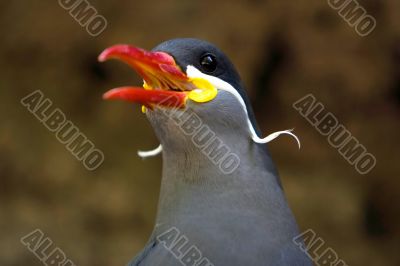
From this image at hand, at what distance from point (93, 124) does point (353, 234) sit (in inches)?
102

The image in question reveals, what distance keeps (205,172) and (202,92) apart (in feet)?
1.15

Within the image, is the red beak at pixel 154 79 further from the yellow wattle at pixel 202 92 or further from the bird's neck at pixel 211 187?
the bird's neck at pixel 211 187

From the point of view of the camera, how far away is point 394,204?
7145 mm

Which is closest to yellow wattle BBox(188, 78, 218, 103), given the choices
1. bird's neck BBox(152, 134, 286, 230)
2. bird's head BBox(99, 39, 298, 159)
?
bird's head BBox(99, 39, 298, 159)

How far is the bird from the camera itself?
3311 mm

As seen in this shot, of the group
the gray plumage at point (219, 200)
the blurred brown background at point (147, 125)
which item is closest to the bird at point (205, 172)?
the gray plumage at point (219, 200)

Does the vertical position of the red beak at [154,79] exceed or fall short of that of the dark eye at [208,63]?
it falls short

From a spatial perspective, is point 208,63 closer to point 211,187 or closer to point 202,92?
point 202,92

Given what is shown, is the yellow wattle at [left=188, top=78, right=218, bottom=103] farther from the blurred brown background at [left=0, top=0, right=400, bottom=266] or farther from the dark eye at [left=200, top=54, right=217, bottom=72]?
the blurred brown background at [left=0, top=0, right=400, bottom=266]

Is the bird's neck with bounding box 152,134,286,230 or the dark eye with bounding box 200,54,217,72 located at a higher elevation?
the dark eye with bounding box 200,54,217,72

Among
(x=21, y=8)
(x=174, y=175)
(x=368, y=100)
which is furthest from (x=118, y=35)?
(x=174, y=175)

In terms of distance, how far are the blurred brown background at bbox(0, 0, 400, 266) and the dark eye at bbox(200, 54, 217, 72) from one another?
10.0 feet

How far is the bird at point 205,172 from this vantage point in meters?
3.31

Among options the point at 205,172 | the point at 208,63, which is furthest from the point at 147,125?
the point at 205,172
